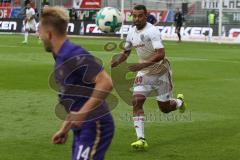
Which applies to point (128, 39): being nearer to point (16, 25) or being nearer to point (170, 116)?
point (170, 116)

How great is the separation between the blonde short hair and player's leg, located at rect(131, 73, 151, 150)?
431 centimetres

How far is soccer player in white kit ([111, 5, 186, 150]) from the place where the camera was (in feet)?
Result: 32.9

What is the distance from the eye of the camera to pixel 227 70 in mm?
23016

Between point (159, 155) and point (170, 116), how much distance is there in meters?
3.76

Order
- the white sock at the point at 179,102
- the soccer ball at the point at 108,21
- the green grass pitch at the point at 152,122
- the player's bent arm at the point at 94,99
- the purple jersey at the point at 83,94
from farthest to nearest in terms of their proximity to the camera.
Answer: the soccer ball at the point at 108,21 → the white sock at the point at 179,102 → the green grass pitch at the point at 152,122 → the purple jersey at the point at 83,94 → the player's bent arm at the point at 94,99

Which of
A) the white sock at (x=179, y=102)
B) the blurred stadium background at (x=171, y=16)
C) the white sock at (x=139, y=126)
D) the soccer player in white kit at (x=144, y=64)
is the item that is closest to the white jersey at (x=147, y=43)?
the soccer player in white kit at (x=144, y=64)

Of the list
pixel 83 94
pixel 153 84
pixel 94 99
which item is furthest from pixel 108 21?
pixel 94 99

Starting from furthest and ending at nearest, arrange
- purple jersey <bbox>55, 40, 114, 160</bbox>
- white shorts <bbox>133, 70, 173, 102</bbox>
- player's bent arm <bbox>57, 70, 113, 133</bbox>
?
→ white shorts <bbox>133, 70, 173, 102</bbox>
purple jersey <bbox>55, 40, 114, 160</bbox>
player's bent arm <bbox>57, 70, 113, 133</bbox>

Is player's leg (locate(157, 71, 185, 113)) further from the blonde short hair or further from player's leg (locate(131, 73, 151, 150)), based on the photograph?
the blonde short hair

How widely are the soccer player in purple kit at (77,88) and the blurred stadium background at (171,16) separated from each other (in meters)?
35.2

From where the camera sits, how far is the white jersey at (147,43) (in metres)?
10.2

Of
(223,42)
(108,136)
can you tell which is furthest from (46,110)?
(223,42)

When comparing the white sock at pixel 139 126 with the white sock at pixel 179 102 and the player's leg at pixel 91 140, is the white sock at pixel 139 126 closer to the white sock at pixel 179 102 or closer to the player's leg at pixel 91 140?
the white sock at pixel 179 102

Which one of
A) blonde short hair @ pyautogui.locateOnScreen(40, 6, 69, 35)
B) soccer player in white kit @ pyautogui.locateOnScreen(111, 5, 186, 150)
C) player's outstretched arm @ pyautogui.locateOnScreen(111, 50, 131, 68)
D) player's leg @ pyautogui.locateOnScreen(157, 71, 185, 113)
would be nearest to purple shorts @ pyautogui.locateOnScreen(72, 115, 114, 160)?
blonde short hair @ pyautogui.locateOnScreen(40, 6, 69, 35)
